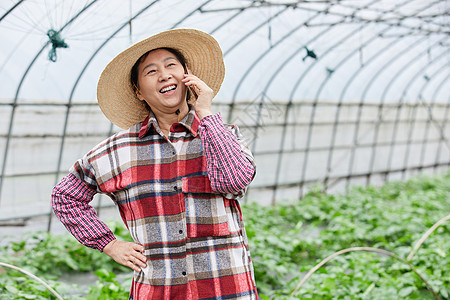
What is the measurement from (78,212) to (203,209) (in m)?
0.49

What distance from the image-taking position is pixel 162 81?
5.63 ft

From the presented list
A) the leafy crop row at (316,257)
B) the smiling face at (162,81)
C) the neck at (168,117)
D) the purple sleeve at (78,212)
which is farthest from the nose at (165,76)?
the leafy crop row at (316,257)

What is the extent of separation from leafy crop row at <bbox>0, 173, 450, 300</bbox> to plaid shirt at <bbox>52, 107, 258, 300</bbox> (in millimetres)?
1742

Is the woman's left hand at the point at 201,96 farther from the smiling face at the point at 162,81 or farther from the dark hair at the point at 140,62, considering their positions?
the dark hair at the point at 140,62

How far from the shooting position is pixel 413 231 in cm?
575

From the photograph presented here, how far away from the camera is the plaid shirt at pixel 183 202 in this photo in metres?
1.59

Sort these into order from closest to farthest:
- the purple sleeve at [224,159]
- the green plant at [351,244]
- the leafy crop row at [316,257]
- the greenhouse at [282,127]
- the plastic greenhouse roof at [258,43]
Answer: the purple sleeve at [224,159], the leafy crop row at [316,257], the green plant at [351,244], the greenhouse at [282,127], the plastic greenhouse roof at [258,43]

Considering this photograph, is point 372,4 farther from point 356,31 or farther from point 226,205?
point 226,205

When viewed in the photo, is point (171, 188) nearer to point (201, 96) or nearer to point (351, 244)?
point (201, 96)

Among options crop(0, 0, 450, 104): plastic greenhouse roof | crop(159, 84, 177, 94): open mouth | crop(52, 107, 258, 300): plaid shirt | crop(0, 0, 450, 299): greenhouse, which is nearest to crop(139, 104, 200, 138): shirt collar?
crop(52, 107, 258, 300): plaid shirt

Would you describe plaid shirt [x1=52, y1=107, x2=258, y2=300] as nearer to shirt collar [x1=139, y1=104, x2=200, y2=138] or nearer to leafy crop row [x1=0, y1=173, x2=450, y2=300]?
shirt collar [x1=139, y1=104, x2=200, y2=138]

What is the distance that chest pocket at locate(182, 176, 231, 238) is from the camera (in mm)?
1626

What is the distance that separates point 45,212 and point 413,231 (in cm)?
467

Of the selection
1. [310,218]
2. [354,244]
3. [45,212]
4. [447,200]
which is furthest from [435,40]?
[45,212]
